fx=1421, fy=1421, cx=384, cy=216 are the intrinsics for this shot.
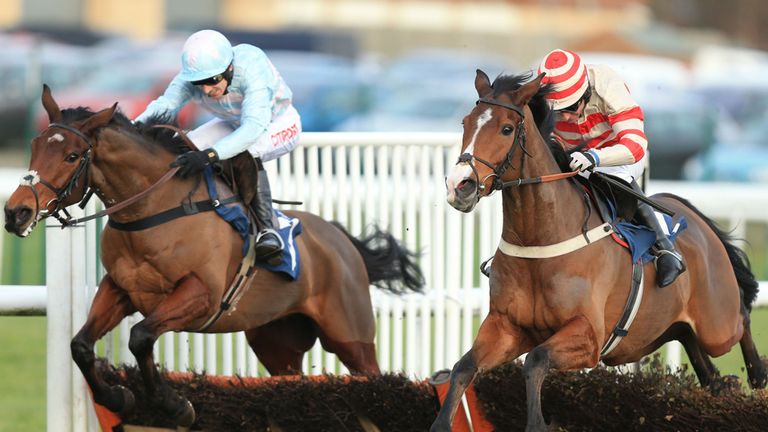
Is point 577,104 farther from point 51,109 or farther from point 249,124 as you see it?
point 51,109

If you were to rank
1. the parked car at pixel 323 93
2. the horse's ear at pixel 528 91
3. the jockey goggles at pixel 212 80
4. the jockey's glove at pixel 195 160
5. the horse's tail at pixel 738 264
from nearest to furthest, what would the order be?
the horse's ear at pixel 528 91
the jockey's glove at pixel 195 160
the jockey goggles at pixel 212 80
the horse's tail at pixel 738 264
the parked car at pixel 323 93

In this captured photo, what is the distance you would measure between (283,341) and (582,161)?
216 centimetres

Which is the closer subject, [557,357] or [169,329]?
[557,357]

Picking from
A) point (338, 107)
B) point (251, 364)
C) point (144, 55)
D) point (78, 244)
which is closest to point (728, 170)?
Result: point (338, 107)

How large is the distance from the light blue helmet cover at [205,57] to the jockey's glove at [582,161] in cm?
162

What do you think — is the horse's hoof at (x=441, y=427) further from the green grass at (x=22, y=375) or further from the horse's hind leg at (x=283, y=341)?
the green grass at (x=22, y=375)

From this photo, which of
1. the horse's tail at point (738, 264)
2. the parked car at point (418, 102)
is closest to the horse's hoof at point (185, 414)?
the horse's tail at point (738, 264)

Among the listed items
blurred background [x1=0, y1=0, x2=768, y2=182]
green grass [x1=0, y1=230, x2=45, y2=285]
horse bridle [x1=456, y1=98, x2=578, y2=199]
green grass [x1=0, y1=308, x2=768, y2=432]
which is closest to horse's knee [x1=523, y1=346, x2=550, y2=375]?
horse bridle [x1=456, y1=98, x2=578, y2=199]

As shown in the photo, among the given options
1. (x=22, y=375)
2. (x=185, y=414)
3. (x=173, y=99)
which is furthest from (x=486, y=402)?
(x=22, y=375)

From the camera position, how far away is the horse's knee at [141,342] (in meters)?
5.68

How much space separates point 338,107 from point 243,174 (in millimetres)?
13271

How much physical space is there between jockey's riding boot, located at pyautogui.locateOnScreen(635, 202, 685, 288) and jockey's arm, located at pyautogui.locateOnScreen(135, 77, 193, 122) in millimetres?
2102

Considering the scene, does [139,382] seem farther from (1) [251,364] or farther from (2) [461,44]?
(2) [461,44]

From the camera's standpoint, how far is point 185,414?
570 centimetres
